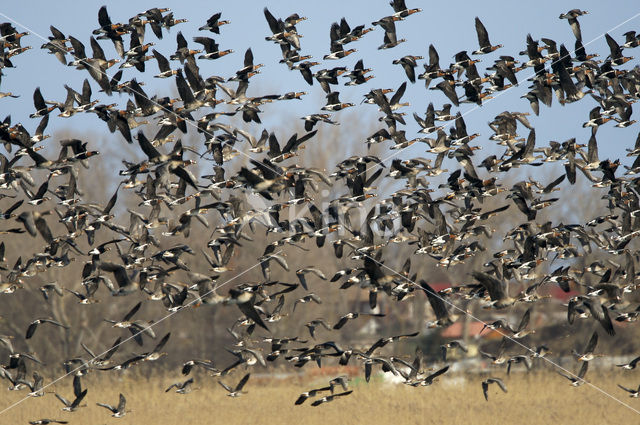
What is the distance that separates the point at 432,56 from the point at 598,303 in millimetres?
8080

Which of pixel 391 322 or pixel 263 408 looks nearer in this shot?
pixel 263 408

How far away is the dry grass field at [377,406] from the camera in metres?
25.3

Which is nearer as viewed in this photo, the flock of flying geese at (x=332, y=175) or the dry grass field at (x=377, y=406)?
the flock of flying geese at (x=332, y=175)

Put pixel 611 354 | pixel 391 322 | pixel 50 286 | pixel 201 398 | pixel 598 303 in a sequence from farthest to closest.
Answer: pixel 391 322 < pixel 611 354 < pixel 201 398 < pixel 50 286 < pixel 598 303

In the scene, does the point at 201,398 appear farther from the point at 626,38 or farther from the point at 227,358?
the point at 626,38

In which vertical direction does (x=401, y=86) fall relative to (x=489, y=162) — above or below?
above

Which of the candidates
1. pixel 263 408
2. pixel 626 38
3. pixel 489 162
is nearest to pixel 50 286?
pixel 263 408

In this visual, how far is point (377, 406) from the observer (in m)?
26.8

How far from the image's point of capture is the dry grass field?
2534 centimetres

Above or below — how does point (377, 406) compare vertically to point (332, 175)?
below

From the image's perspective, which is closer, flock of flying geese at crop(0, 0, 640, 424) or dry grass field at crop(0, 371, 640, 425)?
flock of flying geese at crop(0, 0, 640, 424)

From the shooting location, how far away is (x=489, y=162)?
20766 millimetres

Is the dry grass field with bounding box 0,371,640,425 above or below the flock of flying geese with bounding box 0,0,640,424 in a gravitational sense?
below

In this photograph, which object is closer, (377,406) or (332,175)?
(332,175)
